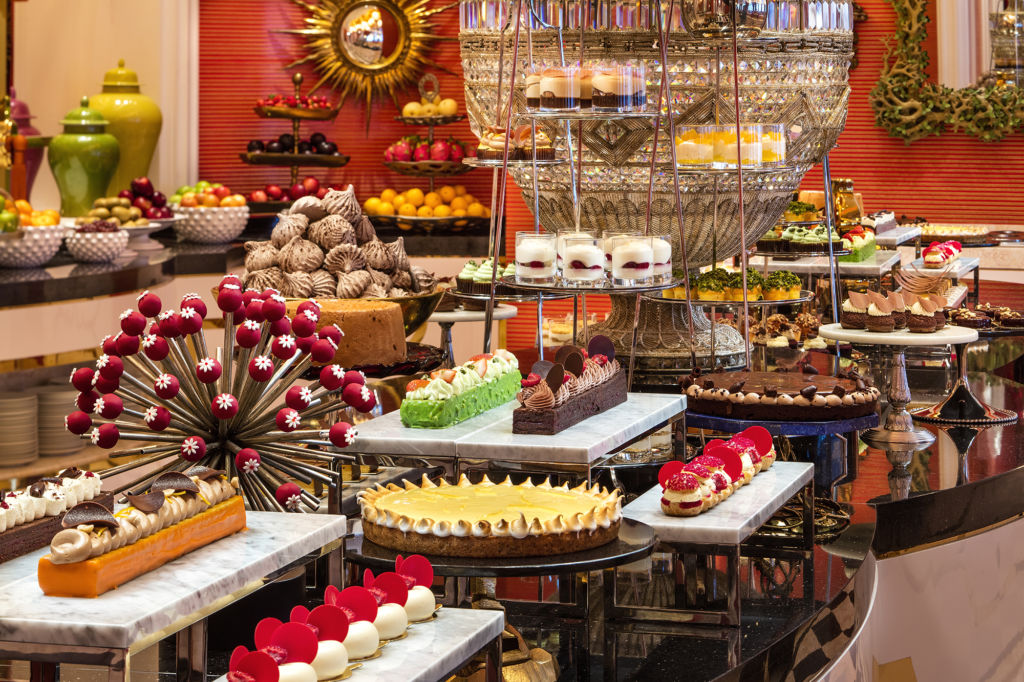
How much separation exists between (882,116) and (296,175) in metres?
4.06

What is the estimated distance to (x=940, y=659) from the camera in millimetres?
3730

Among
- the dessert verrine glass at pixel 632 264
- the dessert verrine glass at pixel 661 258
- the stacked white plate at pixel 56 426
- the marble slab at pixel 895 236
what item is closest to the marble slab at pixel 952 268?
the marble slab at pixel 895 236

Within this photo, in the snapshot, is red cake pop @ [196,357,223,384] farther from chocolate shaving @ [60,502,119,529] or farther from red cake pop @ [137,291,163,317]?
chocolate shaving @ [60,502,119,529]

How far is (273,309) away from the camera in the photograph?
8.57 feet

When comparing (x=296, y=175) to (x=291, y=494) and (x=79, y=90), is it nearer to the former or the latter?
(x=79, y=90)

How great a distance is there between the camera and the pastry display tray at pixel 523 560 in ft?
7.88

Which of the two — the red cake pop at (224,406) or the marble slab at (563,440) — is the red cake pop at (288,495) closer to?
the red cake pop at (224,406)

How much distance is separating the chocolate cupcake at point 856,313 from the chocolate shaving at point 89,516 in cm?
322

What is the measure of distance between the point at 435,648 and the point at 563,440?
1.05 metres

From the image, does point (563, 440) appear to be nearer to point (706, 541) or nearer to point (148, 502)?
point (706, 541)

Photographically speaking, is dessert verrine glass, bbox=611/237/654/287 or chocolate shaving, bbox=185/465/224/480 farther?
dessert verrine glass, bbox=611/237/654/287

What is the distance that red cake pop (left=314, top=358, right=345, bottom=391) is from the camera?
2584mm

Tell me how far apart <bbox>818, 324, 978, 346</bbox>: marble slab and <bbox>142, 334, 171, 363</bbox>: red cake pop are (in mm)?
2596

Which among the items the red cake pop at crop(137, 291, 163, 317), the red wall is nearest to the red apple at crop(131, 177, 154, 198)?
the red wall
